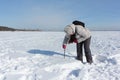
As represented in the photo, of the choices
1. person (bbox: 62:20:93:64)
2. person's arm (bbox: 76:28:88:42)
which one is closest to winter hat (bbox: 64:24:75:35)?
person (bbox: 62:20:93:64)

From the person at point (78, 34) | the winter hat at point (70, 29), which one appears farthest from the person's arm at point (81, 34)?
the winter hat at point (70, 29)

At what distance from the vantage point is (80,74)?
16.6ft

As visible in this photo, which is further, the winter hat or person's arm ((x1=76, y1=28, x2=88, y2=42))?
person's arm ((x1=76, y1=28, x2=88, y2=42))

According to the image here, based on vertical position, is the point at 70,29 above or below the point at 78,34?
above

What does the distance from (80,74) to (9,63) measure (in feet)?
9.15

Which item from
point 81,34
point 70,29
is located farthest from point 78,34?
point 70,29

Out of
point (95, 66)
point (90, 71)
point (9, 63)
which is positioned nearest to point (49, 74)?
point (90, 71)

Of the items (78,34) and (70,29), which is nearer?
(70,29)

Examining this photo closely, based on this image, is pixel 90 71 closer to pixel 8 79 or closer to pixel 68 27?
pixel 68 27

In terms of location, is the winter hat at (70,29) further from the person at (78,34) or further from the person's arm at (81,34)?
the person's arm at (81,34)

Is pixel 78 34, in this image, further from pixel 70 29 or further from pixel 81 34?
pixel 70 29

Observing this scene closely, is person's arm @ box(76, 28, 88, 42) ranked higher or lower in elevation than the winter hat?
lower

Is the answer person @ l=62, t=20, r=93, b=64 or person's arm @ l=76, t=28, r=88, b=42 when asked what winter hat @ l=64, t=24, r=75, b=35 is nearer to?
person @ l=62, t=20, r=93, b=64

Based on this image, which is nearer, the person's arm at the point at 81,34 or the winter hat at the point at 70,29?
the winter hat at the point at 70,29
